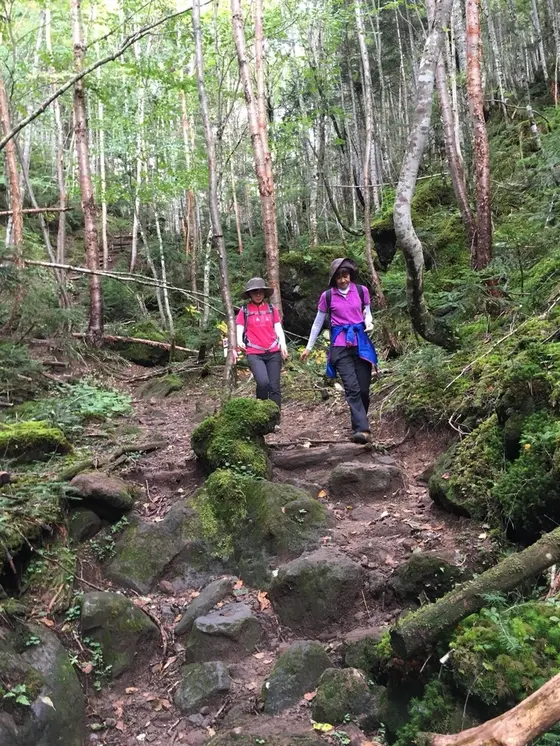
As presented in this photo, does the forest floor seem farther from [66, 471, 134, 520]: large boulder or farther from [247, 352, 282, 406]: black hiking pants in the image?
[247, 352, 282, 406]: black hiking pants

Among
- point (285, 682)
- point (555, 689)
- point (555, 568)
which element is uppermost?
point (555, 689)

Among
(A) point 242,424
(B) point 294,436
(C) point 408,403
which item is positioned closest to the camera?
(A) point 242,424

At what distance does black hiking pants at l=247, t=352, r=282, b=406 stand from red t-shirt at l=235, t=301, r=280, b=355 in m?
0.09

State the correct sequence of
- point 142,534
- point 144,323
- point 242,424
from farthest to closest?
point 144,323, point 242,424, point 142,534

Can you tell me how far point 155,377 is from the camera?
11.9 metres

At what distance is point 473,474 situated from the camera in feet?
14.0

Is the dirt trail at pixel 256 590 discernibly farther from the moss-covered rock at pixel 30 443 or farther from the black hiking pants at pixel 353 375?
the moss-covered rock at pixel 30 443

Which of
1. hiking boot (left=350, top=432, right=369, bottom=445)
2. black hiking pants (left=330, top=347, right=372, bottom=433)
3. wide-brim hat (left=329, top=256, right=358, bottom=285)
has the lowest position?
hiking boot (left=350, top=432, right=369, bottom=445)

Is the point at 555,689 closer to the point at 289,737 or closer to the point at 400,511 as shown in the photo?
the point at 289,737

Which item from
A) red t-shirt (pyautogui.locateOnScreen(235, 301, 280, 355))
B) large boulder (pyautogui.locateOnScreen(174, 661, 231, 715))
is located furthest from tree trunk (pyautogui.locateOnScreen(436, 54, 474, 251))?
large boulder (pyautogui.locateOnScreen(174, 661, 231, 715))

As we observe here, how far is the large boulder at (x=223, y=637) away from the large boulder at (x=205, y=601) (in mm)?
138

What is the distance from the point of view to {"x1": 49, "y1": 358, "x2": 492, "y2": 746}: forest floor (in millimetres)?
3049

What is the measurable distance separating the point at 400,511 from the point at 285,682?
206 centimetres

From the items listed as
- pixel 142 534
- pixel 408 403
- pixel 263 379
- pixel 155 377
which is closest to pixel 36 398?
pixel 155 377
